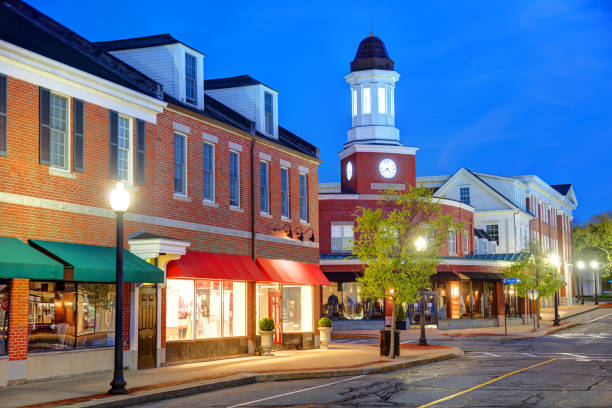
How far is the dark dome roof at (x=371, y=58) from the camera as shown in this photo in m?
57.0

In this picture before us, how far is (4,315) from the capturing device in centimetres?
1773

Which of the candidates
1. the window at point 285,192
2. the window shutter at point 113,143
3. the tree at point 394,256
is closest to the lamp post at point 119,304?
the window shutter at point 113,143

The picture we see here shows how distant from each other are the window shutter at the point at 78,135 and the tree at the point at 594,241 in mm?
90245

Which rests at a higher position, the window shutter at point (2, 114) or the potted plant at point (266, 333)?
the window shutter at point (2, 114)

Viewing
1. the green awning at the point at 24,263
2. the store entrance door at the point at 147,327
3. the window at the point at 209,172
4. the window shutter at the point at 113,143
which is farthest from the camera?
the window at the point at 209,172

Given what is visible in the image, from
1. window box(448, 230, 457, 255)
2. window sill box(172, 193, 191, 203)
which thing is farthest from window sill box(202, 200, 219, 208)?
window box(448, 230, 457, 255)

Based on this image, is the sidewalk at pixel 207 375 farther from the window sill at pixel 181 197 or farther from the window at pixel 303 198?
the window at pixel 303 198

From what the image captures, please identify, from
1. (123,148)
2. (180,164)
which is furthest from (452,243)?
(123,148)

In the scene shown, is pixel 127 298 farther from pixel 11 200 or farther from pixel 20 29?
pixel 20 29

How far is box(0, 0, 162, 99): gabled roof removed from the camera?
68.6 ft

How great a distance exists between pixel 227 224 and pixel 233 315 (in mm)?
Answer: 3111

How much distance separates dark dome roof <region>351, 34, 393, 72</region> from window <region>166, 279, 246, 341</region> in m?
32.7

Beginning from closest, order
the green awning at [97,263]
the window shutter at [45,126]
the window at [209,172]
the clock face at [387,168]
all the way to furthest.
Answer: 1. the green awning at [97,263]
2. the window shutter at [45,126]
3. the window at [209,172]
4. the clock face at [387,168]

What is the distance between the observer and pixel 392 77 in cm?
5700
